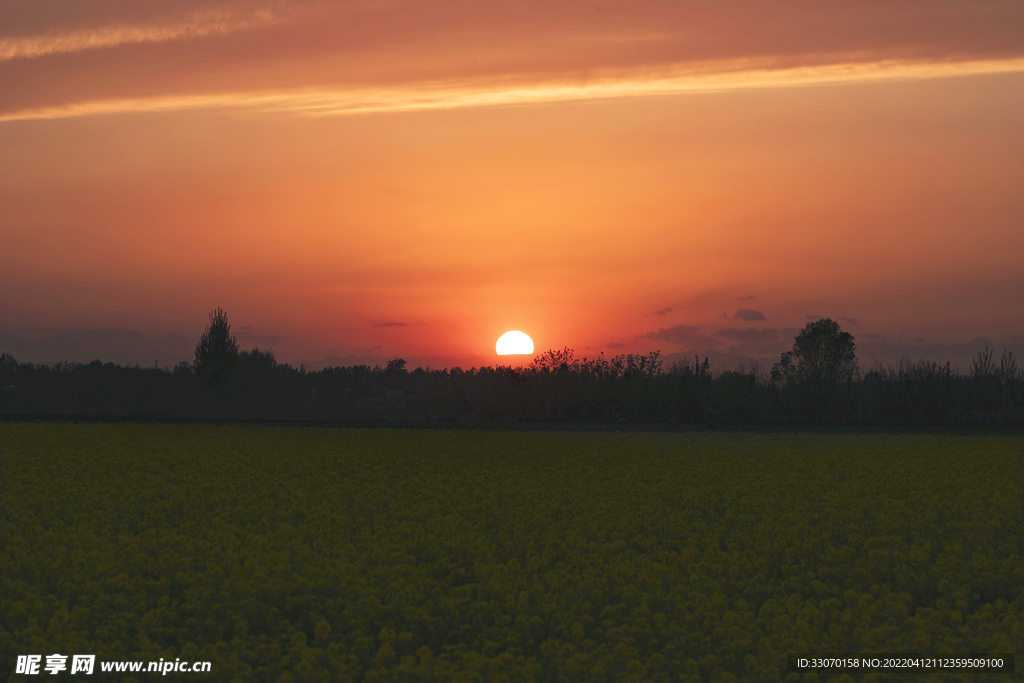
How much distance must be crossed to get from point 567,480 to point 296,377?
95.3 feet

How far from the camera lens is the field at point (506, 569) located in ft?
18.9

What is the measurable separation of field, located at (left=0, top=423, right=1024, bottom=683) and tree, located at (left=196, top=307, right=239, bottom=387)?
79.4ft

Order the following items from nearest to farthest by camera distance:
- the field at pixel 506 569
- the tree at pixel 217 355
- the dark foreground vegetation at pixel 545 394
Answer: the field at pixel 506 569, the dark foreground vegetation at pixel 545 394, the tree at pixel 217 355

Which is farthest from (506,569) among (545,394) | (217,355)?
(217,355)

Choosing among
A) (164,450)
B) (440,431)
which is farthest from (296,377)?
(164,450)

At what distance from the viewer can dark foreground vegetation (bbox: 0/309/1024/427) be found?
93.8ft

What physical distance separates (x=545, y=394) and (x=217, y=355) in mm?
16646

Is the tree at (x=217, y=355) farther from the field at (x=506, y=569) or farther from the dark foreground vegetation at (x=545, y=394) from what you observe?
the field at (x=506, y=569)

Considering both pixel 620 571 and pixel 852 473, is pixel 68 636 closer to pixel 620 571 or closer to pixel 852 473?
pixel 620 571

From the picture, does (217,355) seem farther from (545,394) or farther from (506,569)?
(506,569)

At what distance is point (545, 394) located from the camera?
30.9 meters

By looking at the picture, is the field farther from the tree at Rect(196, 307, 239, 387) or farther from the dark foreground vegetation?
the tree at Rect(196, 307, 239, 387)

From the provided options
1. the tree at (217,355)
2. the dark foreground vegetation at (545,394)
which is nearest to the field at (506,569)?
the dark foreground vegetation at (545,394)

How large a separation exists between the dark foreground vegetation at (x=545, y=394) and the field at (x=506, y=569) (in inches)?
556
